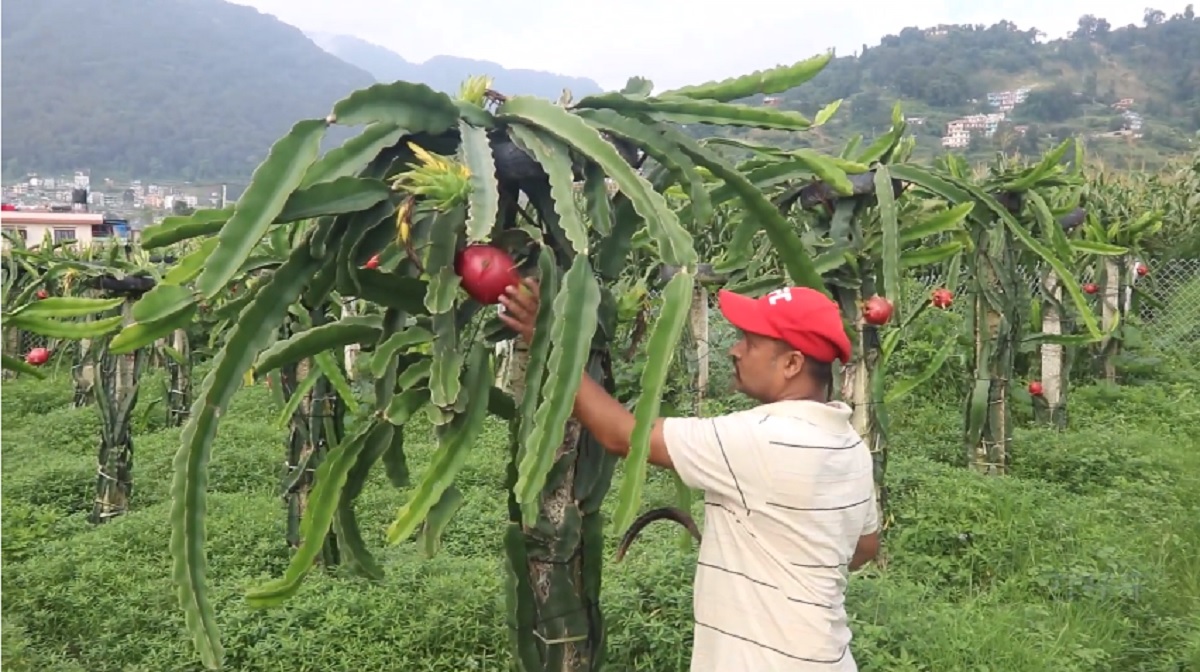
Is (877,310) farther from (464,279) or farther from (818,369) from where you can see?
(464,279)

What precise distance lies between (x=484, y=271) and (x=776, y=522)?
2.18 ft

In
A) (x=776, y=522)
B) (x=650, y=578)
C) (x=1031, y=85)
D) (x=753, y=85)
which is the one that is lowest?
(x=650, y=578)

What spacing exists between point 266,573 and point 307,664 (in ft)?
2.98

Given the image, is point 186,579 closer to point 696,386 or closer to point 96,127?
point 696,386

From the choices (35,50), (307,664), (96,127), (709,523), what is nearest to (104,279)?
(307,664)

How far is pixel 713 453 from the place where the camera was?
63.8 inches

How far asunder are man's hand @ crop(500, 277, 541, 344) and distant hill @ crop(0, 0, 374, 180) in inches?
2621

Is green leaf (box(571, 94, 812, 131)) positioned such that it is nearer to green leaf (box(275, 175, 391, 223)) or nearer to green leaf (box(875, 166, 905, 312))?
green leaf (box(275, 175, 391, 223))

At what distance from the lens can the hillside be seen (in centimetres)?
3766

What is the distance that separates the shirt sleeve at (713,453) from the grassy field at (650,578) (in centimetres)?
91

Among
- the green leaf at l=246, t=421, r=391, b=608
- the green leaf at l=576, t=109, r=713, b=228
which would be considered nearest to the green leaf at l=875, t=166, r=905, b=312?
the green leaf at l=576, t=109, r=713, b=228

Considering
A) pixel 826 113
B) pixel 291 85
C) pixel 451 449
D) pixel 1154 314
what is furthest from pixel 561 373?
pixel 291 85

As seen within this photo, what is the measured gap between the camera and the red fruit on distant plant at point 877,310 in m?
3.28

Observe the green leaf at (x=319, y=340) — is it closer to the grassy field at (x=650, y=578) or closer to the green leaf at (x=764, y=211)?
the green leaf at (x=764, y=211)
